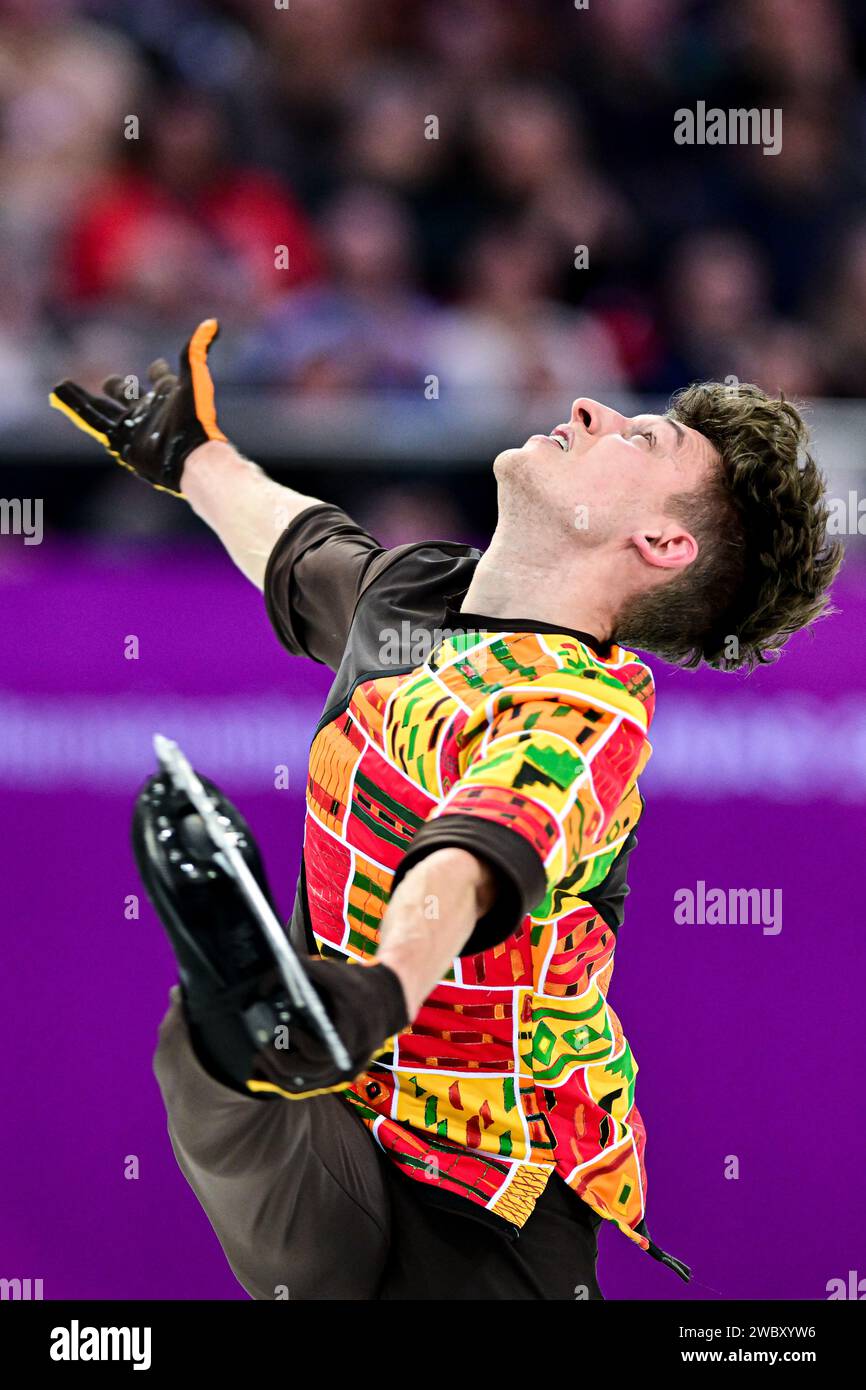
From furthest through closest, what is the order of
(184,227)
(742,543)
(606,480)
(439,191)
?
(439,191)
(184,227)
(742,543)
(606,480)

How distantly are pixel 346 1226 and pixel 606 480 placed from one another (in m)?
1.15

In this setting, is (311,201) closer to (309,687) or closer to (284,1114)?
(309,687)

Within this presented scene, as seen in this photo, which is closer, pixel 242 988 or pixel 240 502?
pixel 242 988

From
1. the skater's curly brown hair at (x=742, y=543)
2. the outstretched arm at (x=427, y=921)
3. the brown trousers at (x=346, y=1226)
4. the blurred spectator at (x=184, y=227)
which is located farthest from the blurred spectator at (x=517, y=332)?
the outstretched arm at (x=427, y=921)

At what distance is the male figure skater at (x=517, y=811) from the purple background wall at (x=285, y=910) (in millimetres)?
1145

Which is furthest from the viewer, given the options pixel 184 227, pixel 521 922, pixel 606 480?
pixel 184 227

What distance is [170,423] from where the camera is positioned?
3.20m

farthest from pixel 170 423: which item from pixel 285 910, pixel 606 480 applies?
pixel 285 910

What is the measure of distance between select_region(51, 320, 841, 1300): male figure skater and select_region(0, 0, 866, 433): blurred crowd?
1.87 meters

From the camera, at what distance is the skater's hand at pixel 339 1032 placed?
174cm

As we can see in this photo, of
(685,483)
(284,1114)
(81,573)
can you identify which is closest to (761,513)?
(685,483)

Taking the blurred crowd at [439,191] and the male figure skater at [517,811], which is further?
the blurred crowd at [439,191]

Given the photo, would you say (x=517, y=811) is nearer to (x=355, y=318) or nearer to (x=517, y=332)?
(x=355, y=318)

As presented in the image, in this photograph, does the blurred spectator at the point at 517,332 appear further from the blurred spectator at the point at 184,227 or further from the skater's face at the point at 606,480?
the skater's face at the point at 606,480
